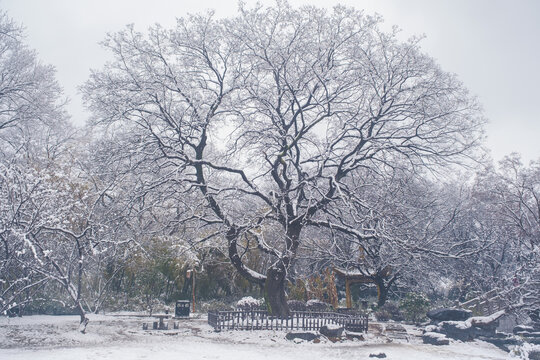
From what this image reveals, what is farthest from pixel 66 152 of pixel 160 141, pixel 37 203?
pixel 37 203

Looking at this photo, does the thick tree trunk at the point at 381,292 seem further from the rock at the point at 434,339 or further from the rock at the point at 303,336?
the rock at the point at 303,336

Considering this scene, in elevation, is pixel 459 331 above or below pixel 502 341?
above

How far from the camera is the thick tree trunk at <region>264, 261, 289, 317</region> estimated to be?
1413 cm

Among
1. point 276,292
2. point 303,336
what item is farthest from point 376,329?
point 303,336

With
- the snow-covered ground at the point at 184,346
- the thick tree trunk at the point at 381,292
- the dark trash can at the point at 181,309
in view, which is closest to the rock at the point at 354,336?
the snow-covered ground at the point at 184,346

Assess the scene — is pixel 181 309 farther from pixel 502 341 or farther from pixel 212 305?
pixel 502 341

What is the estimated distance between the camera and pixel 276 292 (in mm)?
14336

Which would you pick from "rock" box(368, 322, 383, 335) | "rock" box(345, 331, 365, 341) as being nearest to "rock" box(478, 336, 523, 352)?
"rock" box(368, 322, 383, 335)

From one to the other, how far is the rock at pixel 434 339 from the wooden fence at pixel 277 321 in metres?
2.09

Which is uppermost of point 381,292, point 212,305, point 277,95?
point 277,95

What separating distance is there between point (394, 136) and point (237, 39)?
6.71 meters

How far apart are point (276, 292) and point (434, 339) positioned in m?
5.49

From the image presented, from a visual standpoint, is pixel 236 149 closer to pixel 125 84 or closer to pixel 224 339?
pixel 125 84

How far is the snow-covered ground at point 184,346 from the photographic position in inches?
351
